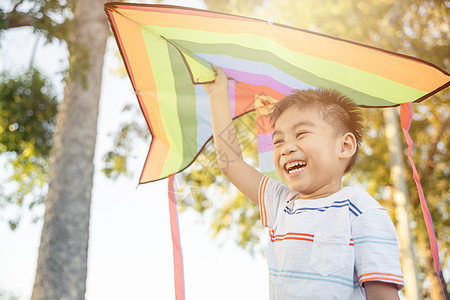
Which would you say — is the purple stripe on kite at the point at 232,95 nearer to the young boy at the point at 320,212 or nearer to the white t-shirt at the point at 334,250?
the young boy at the point at 320,212

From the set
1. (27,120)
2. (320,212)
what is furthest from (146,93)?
(27,120)

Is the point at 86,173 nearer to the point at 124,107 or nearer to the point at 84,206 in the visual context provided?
the point at 84,206

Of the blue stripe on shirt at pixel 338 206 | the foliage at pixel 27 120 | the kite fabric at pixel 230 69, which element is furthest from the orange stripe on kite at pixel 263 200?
the foliage at pixel 27 120

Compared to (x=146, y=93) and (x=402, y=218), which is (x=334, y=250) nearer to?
(x=146, y=93)

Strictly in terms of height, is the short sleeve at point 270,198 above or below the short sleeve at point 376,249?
above

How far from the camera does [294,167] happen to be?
167 cm

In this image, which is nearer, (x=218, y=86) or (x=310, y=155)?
(x=310, y=155)

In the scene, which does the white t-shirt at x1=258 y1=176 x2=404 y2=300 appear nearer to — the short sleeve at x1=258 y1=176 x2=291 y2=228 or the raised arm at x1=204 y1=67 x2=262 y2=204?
the short sleeve at x1=258 y1=176 x2=291 y2=228

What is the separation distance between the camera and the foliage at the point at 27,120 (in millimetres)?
7508

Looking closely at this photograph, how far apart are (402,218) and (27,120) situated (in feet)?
24.7

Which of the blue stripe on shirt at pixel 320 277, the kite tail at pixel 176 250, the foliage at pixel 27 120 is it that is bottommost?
the blue stripe on shirt at pixel 320 277

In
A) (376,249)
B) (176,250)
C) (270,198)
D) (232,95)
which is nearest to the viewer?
(376,249)

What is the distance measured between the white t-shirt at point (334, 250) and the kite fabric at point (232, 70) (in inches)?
27.6

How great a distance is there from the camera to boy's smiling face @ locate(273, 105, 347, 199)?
163 centimetres
